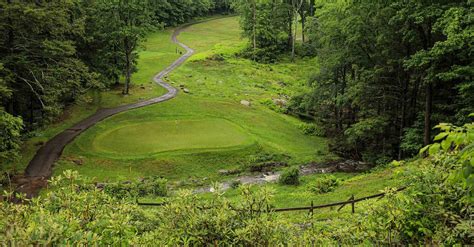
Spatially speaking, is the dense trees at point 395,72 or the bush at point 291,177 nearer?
the dense trees at point 395,72

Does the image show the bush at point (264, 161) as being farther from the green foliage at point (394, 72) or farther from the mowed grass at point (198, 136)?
the green foliage at point (394, 72)

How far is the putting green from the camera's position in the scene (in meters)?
32.9

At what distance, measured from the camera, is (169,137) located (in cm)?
3584

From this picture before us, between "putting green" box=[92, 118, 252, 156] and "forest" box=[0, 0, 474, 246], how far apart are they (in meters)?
0.22

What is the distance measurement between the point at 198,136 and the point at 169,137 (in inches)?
106

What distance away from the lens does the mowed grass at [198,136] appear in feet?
101

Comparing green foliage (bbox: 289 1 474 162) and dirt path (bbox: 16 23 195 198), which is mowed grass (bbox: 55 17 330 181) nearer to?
dirt path (bbox: 16 23 195 198)

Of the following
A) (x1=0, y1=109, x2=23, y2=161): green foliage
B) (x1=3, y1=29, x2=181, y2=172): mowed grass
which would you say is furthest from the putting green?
(x1=0, y1=109, x2=23, y2=161): green foliage

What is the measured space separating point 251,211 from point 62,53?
30.2 metres

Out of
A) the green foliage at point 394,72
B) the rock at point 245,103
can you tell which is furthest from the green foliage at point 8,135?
the rock at point 245,103

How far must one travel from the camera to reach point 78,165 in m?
29.8

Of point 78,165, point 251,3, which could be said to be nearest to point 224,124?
point 78,165

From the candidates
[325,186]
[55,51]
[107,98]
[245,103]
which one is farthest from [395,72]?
[107,98]

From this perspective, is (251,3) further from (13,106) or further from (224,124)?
(13,106)
